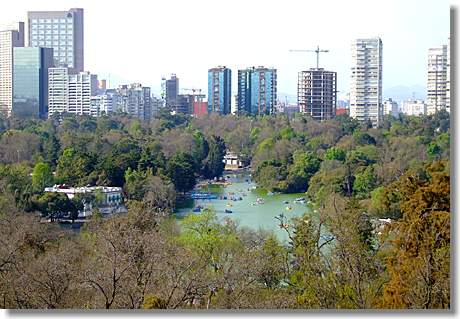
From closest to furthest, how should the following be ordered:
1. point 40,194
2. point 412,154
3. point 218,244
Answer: point 218,244 → point 40,194 → point 412,154

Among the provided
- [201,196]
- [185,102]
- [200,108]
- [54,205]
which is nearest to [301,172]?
[201,196]

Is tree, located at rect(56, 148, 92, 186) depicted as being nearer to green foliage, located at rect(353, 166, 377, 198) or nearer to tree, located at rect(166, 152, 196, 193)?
tree, located at rect(166, 152, 196, 193)

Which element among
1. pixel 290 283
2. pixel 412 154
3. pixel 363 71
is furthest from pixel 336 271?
pixel 363 71

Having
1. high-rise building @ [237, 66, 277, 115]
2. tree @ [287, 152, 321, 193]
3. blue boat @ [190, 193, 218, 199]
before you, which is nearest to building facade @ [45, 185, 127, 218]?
blue boat @ [190, 193, 218, 199]

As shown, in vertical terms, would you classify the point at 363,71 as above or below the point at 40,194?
above

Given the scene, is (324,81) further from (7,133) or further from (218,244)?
(218,244)

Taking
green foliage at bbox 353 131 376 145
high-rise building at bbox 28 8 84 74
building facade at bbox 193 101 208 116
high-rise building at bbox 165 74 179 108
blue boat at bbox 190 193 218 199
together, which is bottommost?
blue boat at bbox 190 193 218 199
